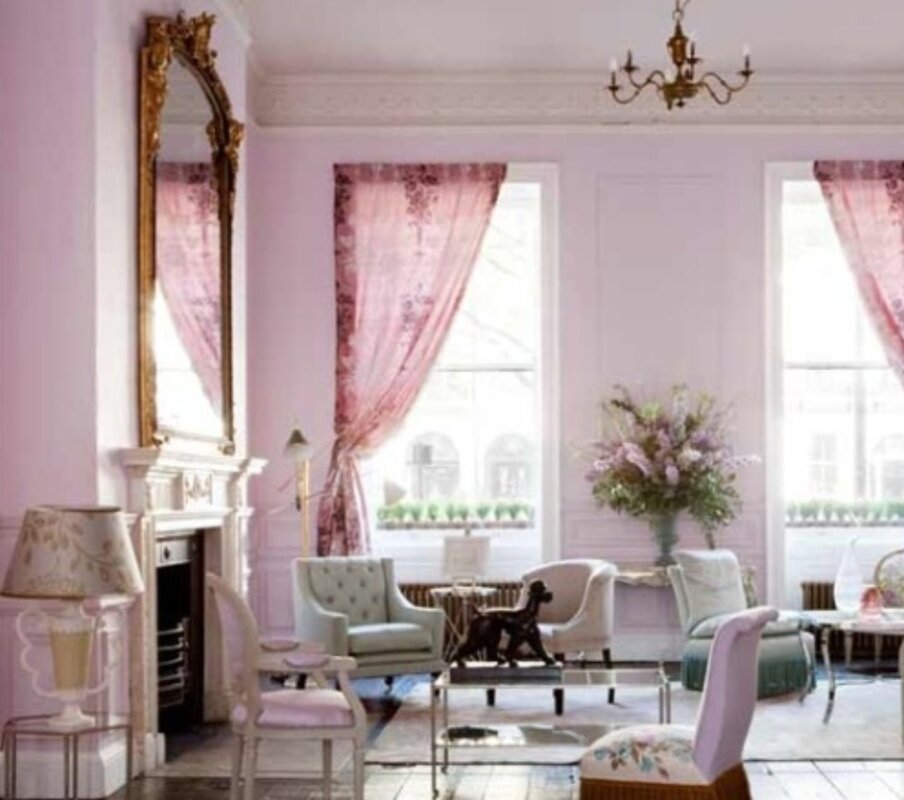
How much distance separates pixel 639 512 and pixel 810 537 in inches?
58.7

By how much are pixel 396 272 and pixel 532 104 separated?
1430 millimetres

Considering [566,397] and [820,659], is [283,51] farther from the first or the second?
[820,659]

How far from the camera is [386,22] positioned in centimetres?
1002

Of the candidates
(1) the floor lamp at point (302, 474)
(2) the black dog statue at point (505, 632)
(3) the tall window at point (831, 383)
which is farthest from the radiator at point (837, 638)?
(2) the black dog statue at point (505, 632)

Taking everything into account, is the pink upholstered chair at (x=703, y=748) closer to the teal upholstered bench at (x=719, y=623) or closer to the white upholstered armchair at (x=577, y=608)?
the teal upholstered bench at (x=719, y=623)

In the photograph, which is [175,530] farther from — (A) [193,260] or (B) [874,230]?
(B) [874,230]

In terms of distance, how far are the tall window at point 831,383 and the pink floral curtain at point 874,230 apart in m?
0.39

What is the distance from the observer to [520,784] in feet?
23.4

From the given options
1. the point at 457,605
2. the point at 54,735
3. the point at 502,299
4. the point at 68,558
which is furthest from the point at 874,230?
the point at 54,735

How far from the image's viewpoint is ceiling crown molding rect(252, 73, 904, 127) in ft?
36.9

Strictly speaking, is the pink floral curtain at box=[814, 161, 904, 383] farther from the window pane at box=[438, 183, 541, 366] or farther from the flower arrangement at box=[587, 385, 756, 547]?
the window pane at box=[438, 183, 541, 366]

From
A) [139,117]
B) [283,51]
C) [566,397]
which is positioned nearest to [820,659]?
[566,397]

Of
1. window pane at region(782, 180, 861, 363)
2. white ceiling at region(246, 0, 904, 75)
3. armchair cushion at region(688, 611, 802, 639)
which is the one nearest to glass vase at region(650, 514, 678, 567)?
armchair cushion at region(688, 611, 802, 639)

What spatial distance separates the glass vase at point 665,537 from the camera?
35.6ft
